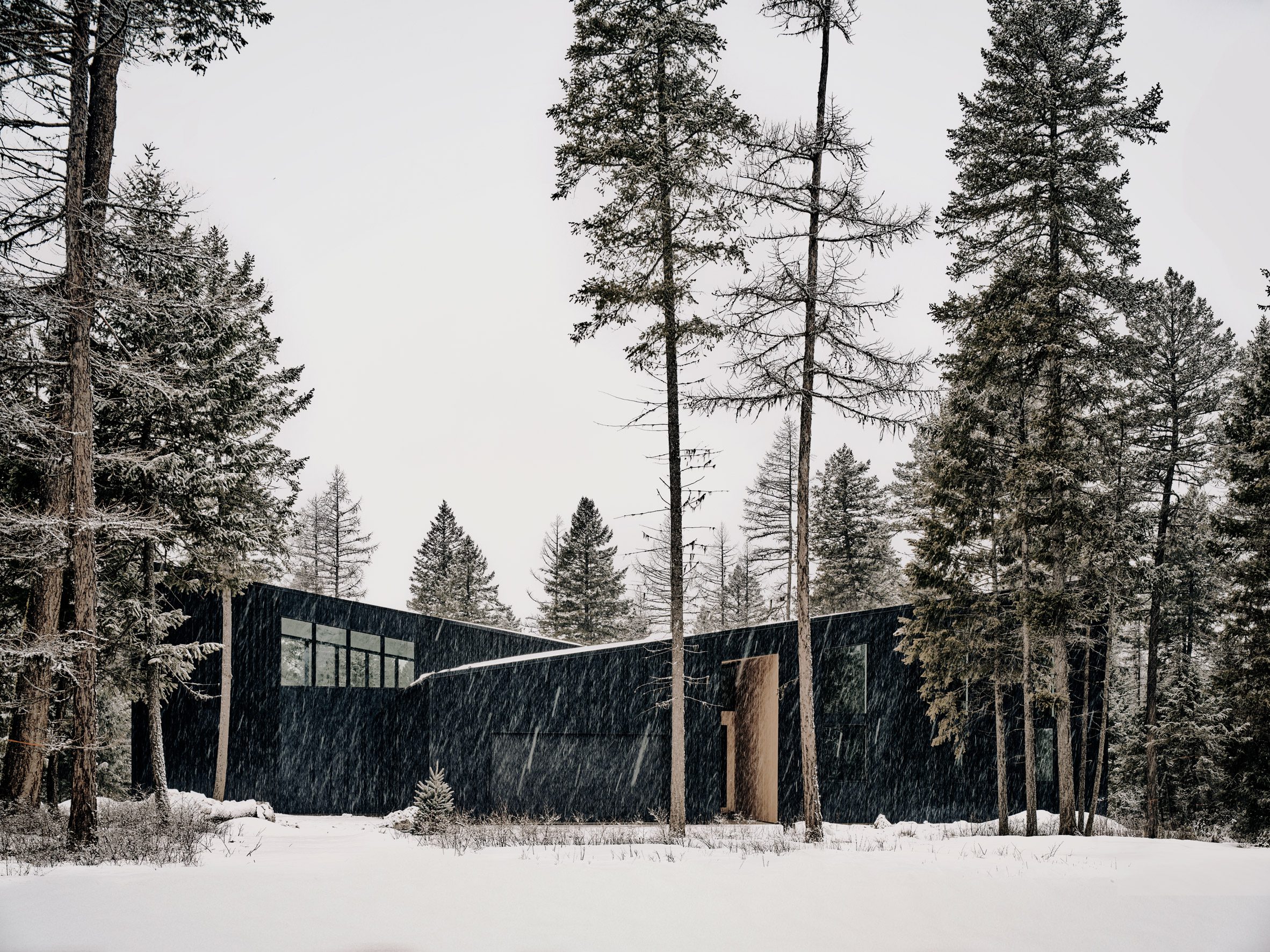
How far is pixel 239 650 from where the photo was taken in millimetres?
23969

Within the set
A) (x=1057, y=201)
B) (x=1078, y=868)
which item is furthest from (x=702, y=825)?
(x=1057, y=201)

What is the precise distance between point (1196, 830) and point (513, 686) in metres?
19.1

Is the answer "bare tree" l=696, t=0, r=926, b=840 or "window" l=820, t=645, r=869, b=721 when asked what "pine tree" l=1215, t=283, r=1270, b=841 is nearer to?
"window" l=820, t=645, r=869, b=721

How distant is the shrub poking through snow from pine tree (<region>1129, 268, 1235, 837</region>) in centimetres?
1894

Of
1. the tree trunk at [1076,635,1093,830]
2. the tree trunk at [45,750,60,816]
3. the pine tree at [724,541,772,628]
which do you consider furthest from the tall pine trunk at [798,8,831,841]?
the pine tree at [724,541,772,628]

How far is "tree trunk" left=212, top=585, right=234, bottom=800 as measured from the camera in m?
22.3

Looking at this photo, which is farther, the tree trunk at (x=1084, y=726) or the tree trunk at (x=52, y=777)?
the tree trunk at (x=1084, y=726)

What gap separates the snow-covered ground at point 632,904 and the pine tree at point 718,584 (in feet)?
144

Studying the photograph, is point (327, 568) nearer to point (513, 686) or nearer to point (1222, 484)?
point (513, 686)

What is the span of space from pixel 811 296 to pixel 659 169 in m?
3.74

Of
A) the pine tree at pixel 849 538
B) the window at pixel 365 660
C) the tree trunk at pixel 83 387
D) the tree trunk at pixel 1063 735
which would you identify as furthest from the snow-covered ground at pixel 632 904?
the pine tree at pixel 849 538

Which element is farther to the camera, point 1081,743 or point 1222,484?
point 1222,484

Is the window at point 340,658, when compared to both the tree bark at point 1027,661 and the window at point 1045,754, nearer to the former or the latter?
the tree bark at point 1027,661

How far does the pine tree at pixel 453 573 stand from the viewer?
4900cm
